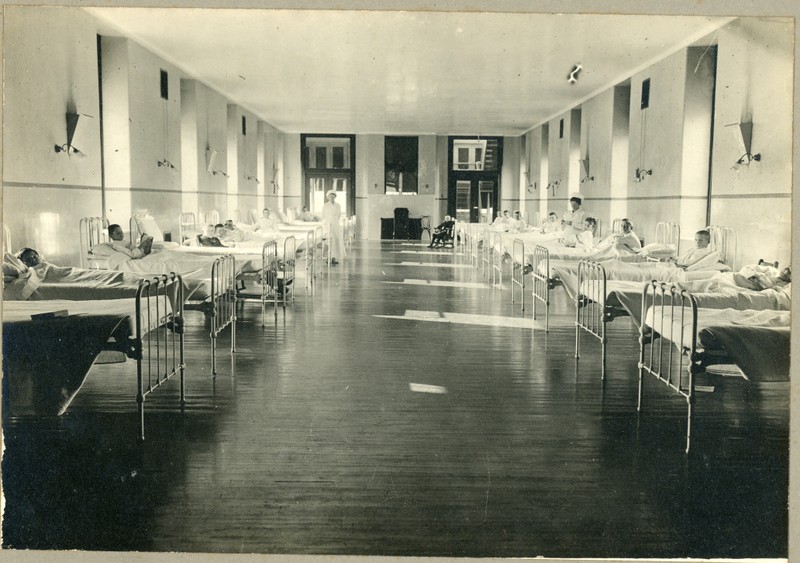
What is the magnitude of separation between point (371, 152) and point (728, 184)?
16644 mm

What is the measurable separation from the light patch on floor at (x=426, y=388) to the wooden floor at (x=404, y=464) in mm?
31

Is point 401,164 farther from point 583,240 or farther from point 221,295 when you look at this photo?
point 221,295

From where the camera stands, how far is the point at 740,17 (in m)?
3.62

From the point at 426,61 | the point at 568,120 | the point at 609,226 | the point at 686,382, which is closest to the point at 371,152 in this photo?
the point at 568,120

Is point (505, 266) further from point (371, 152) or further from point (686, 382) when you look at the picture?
point (371, 152)

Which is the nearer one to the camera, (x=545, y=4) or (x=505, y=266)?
(x=545, y=4)

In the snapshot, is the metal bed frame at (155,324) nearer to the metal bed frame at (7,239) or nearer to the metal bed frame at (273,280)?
the metal bed frame at (7,239)

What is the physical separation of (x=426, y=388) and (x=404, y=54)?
5.61 metres

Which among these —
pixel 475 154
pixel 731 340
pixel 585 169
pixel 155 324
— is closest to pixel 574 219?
pixel 585 169

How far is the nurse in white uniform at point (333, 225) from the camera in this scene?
539 inches

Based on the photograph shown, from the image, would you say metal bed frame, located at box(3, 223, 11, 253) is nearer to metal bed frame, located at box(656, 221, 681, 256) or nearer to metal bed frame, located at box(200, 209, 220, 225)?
metal bed frame, located at box(656, 221, 681, 256)

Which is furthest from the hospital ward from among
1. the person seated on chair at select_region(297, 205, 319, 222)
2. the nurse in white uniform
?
the person seated on chair at select_region(297, 205, 319, 222)

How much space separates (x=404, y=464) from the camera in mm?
3559

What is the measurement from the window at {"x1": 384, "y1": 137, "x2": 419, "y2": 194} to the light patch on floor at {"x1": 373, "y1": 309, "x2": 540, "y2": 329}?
15.5 m
